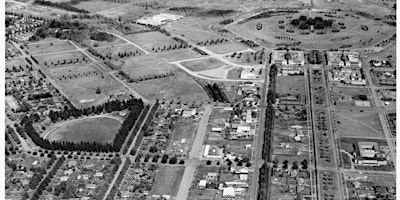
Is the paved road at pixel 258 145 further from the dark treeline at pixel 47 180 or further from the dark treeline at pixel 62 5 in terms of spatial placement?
the dark treeline at pixel 62 5

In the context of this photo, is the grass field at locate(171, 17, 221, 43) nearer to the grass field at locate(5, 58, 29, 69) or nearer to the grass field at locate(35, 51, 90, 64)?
the grass field at locate(35, 51, 90, 64)

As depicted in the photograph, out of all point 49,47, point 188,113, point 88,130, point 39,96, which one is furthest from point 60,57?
point 188,113

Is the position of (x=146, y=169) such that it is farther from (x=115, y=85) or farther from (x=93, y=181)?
(x=115, y=85)

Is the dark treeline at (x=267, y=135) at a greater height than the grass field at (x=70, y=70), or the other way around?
the grass field at (x=70, y=70)

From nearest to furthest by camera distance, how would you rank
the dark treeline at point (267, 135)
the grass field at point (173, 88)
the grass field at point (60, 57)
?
the dark treeline at point (267, 135)
the grass field at point (173, 88)
the grass field at point (60, 57)

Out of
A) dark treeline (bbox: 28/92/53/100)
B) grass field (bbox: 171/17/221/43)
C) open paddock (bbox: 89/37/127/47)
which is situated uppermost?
grass field (bbox: 171/17/221/43)

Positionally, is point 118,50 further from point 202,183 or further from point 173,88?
point 202,183

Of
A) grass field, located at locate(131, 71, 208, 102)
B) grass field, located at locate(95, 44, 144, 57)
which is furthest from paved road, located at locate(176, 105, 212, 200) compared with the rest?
grass field, located at locate(95, 44, 144, 57)

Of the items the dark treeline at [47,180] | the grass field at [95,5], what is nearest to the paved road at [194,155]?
the dark treeline at [47,180]
